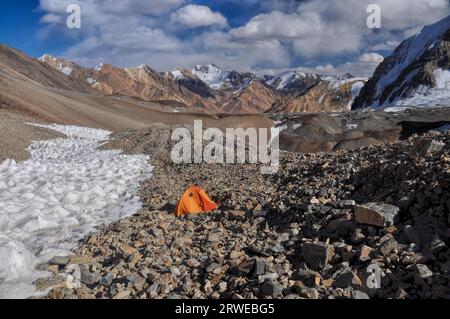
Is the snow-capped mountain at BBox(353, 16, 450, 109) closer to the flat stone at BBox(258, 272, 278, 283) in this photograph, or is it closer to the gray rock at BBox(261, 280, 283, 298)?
the flat stone at BBox(258, 272, 278, 283)

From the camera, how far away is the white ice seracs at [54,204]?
24.1 ft

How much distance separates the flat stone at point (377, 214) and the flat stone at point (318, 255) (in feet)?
3.03

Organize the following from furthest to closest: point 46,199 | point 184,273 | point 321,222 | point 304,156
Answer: point 304,156 → point 46,199 → point 321,222 → point 184,273

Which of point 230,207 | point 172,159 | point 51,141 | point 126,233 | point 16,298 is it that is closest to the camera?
point 16,298

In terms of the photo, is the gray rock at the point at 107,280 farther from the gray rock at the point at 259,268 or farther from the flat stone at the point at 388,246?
the flat stone at the point at 388,246

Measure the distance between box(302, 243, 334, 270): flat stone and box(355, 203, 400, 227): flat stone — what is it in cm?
92

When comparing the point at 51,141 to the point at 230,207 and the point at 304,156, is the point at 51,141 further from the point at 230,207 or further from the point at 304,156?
the point at 230,207

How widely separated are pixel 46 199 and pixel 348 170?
327 inches

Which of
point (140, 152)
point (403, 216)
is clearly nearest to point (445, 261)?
point (403, 216)

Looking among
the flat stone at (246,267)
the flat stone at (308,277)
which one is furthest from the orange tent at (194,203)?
the flat stone at (308,277)

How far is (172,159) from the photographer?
17.1m

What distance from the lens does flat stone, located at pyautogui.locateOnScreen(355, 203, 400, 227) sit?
272 inches

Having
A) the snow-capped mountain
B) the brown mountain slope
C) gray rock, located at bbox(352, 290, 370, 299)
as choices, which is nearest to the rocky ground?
gray rock, located at bbox(352, 290, 370, 299)
